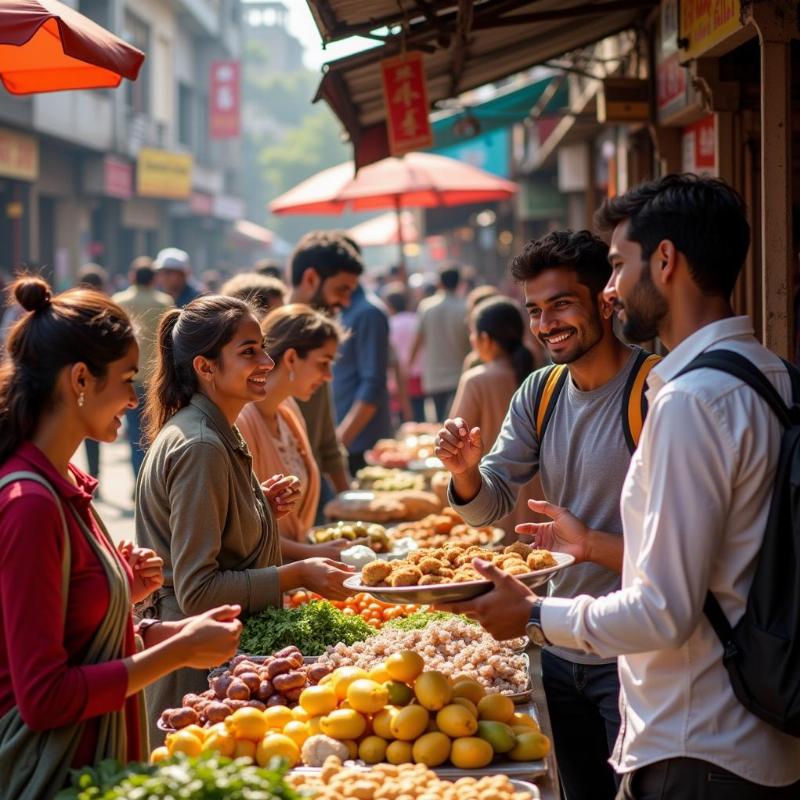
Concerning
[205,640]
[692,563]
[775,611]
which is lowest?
[205,640]

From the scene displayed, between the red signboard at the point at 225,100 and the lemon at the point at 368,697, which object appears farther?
the red signboard at the point at 225,100

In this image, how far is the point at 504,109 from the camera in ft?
46.0

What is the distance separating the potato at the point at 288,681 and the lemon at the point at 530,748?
0.79 m

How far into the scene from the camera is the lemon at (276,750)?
3.25 metres

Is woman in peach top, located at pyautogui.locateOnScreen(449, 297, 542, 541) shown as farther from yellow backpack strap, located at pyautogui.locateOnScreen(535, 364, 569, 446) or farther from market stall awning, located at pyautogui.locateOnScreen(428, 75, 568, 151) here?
market stall awning, located at pyautogui.locateOnScreen(428, 75, 568, 151)

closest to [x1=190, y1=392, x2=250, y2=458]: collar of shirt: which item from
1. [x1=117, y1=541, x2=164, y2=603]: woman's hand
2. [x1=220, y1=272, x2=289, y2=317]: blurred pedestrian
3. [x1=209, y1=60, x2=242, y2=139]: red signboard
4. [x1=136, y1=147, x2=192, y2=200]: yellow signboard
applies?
[x1=117, y1=541, x2=164, y2=603]: woman's hand

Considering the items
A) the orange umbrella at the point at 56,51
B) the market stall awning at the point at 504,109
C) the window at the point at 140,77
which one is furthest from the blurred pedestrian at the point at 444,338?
the window at the point at 140,77

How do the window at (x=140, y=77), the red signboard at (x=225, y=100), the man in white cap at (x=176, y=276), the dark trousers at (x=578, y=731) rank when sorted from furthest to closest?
the red signboard at (x=225, y=100)
the window at (x=140, y=77)
the man in white cap at (x=176, y=276)
the dark trousers at (x=578, y=731)

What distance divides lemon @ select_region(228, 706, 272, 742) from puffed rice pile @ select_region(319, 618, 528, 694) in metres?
0.59

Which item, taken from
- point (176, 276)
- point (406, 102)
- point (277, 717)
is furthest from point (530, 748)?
point (176, 276)

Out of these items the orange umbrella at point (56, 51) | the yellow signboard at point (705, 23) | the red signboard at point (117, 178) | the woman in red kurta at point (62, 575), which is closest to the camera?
the woman in red kurta at point (62, 575)

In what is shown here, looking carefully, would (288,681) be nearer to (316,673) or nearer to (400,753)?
(316,673)

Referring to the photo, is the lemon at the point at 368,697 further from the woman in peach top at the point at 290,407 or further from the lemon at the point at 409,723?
the woman in peach top at the point at 290,407

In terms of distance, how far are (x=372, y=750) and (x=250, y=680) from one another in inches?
25.7
